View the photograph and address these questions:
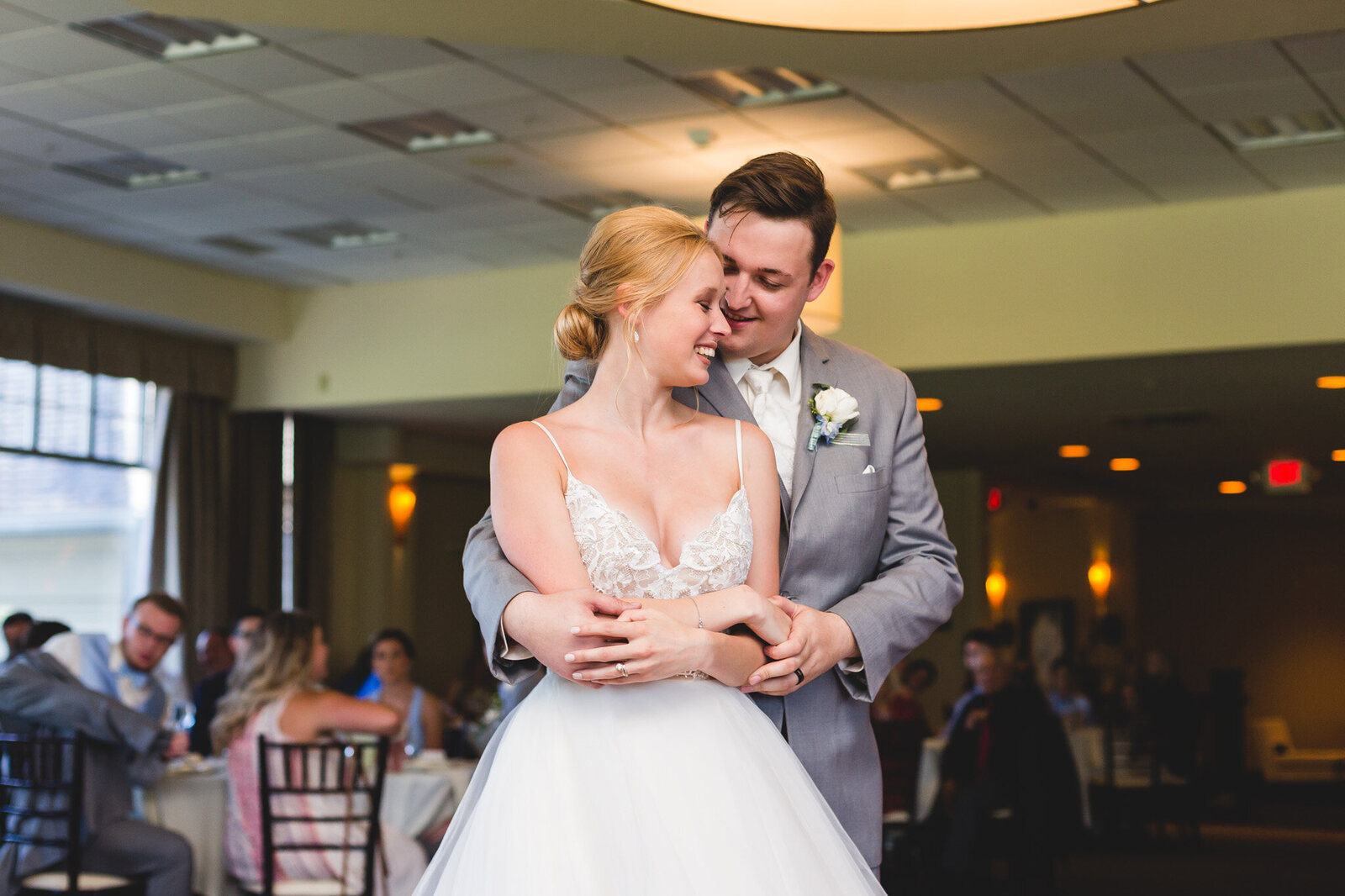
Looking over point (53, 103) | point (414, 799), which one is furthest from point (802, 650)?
point (53, 103)

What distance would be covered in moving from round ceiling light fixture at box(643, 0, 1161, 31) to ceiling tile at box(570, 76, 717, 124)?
Answer: 6.54 ft

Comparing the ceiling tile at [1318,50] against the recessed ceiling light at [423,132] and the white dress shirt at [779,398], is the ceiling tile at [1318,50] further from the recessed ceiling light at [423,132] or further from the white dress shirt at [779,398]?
the white dress shirt at [779,398]

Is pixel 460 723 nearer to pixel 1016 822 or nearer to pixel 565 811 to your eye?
pixel 1016 822

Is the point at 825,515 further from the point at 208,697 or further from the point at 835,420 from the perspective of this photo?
the point at 208,697

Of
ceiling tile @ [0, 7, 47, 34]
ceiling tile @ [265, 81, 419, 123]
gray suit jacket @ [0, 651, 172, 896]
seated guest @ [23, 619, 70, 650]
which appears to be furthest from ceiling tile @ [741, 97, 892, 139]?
seated guest @ [23, 619, 70, 650]

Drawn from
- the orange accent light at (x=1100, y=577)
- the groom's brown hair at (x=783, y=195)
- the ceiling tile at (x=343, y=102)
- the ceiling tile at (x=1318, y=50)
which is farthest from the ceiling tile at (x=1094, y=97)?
the orange accent light at (x=1100, y=577)

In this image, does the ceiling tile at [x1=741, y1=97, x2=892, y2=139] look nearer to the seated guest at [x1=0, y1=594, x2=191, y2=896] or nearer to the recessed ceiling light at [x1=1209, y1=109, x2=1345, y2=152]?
the recessed ceiling light at [x1=1209, y1=109, x2=1345, y2=152]

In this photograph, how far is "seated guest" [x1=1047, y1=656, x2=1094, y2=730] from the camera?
11.0m

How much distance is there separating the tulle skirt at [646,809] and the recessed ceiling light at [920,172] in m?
6.01

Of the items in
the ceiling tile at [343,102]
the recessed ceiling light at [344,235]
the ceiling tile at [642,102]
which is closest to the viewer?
the ceiling tile at [642,102]

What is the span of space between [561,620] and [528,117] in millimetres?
5444

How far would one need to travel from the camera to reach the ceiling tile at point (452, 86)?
20.5ft

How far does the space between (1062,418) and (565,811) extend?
386 inches

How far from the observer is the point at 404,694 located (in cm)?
768
